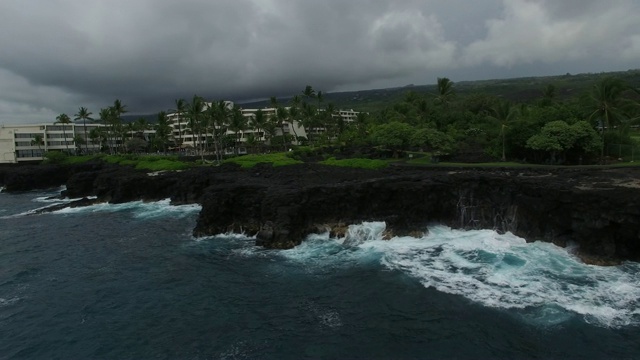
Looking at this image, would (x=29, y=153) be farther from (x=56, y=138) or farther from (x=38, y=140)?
(x=56, y=138)

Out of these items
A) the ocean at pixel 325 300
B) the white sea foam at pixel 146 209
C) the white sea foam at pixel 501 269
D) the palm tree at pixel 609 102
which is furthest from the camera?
the white sea foam at pixel 146 209

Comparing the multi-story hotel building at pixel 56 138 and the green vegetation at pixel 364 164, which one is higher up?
the multi-story hotel building at pixel 56 138

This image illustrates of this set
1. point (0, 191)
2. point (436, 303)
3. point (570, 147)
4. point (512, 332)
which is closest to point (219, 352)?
point (436, 303)

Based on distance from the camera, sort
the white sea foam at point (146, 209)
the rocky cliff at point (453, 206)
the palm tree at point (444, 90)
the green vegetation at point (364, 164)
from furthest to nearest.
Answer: the palm tree at point (444, 90), the green vegetation at point (364, 164), the white sea foam at point (146, 209), the rocky cliff at point (453, 206)

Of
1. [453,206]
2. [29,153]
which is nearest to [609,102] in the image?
[453,206]

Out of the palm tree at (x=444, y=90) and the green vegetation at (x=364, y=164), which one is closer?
the green vegetation at (x=364, y=164)

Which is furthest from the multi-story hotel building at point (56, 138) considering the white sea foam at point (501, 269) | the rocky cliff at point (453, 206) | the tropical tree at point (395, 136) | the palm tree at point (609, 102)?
the white sea foam at point (501, 269)

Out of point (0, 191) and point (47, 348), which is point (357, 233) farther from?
point (0, 191)

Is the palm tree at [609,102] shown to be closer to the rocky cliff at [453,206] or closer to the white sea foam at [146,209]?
the rocky cliff at [453,206]
